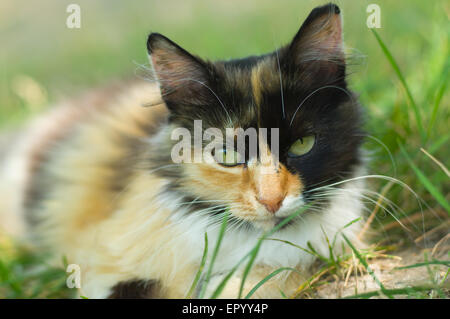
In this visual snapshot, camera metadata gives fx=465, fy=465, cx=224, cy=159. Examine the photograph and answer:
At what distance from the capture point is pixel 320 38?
1.71 meters

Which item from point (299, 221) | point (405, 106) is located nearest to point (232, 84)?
point (299, 221)

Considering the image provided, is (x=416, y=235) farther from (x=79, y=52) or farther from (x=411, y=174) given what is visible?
Answer: (x=79, y=52)

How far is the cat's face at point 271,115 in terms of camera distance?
1577 millimetres

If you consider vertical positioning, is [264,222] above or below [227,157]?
below

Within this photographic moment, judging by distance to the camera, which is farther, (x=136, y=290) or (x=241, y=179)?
(x=136, y=290)

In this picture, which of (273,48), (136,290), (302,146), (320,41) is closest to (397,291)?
(302,146)

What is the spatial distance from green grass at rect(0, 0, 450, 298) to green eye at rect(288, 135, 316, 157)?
0.38 metres

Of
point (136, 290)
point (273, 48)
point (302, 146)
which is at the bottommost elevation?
point (136, 290)

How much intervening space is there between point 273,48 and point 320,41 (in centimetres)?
55

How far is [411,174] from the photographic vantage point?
227 cm

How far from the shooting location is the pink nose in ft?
4.99

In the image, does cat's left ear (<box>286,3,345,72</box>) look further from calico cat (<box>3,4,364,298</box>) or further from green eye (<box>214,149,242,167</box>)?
green eye (<box>214,149,242,167</box>)

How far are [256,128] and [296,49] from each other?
1.14ft

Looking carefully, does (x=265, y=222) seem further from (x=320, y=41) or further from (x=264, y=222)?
(x=320, y=41)
